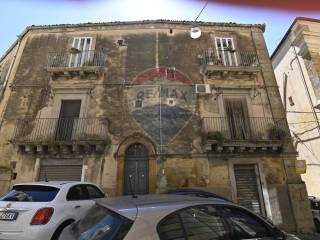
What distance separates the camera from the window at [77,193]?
494 cm

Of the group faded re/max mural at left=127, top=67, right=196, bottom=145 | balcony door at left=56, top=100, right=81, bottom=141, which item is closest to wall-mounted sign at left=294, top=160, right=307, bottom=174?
faded re/max mural at left=127, top=67, right=196, bottom=145

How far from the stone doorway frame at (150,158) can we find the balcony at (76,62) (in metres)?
4.20

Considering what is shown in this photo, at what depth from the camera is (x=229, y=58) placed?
523 inches

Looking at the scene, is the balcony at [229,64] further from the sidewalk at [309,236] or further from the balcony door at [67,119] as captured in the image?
the sidewalk at [309,236]

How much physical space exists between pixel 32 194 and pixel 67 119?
7517mm

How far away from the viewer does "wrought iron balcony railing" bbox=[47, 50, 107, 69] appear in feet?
42.2

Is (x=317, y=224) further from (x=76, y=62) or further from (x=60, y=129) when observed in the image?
(x=76, y=62)

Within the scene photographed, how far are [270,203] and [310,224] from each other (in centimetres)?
168

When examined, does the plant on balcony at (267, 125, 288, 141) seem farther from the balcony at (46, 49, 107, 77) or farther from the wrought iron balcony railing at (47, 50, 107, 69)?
the wrought iron balcony railing at (47, 50, 107, 69)

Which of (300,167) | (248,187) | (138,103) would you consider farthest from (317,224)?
(138,103)

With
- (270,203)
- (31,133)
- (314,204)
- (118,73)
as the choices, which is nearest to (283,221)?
(270,203)

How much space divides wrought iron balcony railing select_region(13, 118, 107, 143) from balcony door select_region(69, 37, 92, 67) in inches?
136

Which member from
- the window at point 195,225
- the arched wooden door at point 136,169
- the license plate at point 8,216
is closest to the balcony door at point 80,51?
the arched wooden door at point 136,169

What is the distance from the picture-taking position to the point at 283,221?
9883 mm
